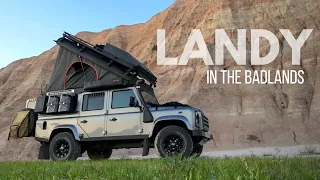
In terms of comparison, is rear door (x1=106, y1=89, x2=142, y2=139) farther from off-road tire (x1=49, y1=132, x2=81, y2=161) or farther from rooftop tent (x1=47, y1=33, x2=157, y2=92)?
off-road tire (x1=49, y1=132, x2=81, y2=161)

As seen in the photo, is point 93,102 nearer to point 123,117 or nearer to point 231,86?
point 123,117

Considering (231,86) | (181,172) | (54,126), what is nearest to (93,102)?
(54,126)

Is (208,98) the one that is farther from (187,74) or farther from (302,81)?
(302,81)

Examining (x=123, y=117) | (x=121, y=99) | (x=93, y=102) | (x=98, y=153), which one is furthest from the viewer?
(x=98, y=153)

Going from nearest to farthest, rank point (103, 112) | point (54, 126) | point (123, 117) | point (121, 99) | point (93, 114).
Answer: point (123, 117)
point (121, 99)
point (103, 112)
point (93, 114)
point (54, 126)

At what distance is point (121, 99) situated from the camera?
1184cm

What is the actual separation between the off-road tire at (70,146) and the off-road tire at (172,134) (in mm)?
2815

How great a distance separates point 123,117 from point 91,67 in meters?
2.34

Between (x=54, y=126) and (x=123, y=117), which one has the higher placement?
(x=123, y=117)

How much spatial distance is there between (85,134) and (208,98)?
86.3 ft

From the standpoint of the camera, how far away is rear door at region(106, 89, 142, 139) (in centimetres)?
1137

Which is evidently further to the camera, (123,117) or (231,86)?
(231,86)

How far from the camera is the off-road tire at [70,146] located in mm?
11914

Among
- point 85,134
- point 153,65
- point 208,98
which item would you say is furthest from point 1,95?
point 85,134
